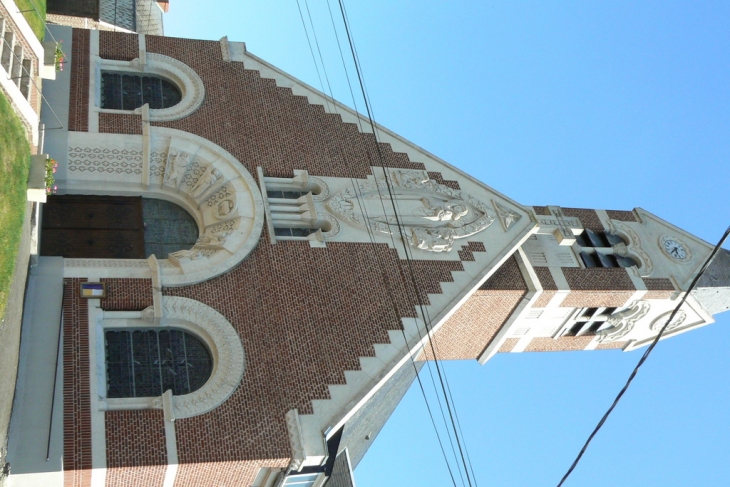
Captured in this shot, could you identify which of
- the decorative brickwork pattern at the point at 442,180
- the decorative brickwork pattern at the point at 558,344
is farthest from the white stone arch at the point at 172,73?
the decorative brickwork pattern at the point at 558,344

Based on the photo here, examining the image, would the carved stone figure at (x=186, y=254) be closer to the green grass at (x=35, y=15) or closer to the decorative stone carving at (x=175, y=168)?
the decorative stone carving at (x=175, y=168)

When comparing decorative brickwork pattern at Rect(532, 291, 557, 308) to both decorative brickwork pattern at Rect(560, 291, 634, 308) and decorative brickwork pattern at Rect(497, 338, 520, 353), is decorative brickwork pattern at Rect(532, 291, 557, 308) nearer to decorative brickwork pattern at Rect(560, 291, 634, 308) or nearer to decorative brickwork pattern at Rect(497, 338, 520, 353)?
decorative brickwork pattern at Rect(560, 291, 634, 308)

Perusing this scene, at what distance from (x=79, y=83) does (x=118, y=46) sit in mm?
2121

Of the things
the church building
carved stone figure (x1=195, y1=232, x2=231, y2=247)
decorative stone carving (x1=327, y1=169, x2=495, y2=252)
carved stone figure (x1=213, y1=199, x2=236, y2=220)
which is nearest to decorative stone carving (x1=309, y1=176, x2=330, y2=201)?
the church building

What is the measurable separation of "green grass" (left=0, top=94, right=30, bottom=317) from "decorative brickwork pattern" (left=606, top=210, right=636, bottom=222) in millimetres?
18204

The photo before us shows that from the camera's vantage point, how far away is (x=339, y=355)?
18.8m

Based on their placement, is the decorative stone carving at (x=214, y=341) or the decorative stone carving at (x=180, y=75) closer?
the decorative stone carving at (x=214, y=341)

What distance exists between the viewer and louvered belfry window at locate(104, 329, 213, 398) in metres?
17.2

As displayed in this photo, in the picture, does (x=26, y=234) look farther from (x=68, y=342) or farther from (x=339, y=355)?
(x=339, y=355)

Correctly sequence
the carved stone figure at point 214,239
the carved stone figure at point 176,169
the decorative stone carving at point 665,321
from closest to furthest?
1. the carved stone figure at point 214,239
2. the carved stone figure at point 176,169
3. the decorative stone carving at point 665,321

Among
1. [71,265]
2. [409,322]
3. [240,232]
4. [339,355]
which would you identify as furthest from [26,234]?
[409,322]

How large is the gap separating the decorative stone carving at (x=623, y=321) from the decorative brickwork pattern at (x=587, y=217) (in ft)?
8.99

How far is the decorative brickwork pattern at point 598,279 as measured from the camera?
2384 cm

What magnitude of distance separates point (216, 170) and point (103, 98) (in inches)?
156
